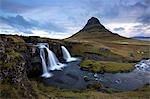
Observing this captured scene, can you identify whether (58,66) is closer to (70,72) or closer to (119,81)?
(70,72)

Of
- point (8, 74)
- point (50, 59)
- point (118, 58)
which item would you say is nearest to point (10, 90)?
point (8, 74)

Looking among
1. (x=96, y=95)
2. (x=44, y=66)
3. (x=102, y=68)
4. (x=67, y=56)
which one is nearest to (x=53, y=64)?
(x=44, y=66)

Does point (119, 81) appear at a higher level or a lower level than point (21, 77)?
lower

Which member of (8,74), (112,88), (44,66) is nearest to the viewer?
(8,74)

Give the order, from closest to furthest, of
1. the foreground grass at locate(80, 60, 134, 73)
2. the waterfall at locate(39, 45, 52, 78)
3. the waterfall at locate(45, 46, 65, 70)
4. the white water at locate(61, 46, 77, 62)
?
the waterfall at locate(39, 45, 52, 78)
the waterfall at locate(45, 46, 65, 70)
the foreground grass at locate(80, 60, 134, 73)
the white water at locate(61, 46, 77, 62)

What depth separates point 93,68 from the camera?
63.3 metres

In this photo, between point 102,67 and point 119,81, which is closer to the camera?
point 119,81

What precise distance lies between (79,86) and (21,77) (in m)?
19.9

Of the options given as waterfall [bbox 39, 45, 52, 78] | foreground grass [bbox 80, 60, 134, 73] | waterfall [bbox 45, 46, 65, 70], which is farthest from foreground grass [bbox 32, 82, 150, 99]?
waterfall [bbox 45, 46, 65, 70]

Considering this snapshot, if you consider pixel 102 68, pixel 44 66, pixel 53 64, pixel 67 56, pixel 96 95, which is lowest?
pixel 96 95

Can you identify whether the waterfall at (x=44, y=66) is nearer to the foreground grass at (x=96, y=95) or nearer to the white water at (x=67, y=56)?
the foreground grass at (x=96, y=95)

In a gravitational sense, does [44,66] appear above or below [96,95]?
above

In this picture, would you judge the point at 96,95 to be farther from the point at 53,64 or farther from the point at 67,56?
the point at 67,56

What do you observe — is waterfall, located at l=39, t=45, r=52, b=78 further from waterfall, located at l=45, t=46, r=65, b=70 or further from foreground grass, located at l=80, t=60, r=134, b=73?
foreground grass, located at l=80, t=60, r=134, b=73
